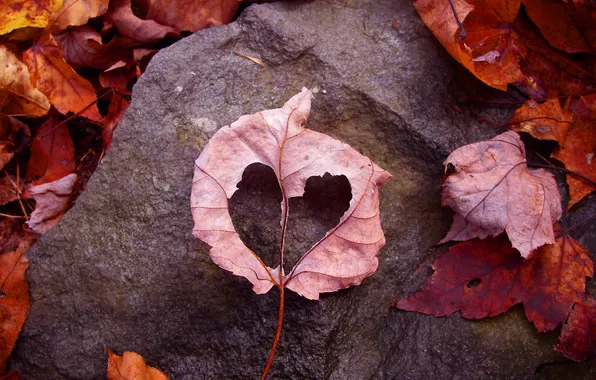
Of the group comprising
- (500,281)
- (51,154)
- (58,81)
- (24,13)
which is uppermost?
(24,13)

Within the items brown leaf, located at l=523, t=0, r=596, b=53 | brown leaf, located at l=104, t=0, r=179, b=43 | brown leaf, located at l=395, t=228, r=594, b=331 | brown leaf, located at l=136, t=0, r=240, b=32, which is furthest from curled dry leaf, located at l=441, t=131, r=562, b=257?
brown leaf, located at l=104, t=0, r=179, b=43

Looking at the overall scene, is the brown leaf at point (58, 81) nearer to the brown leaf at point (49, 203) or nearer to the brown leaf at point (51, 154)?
the brown leaf at point (51, 154)

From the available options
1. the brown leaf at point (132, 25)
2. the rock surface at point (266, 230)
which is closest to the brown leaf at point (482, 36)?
the rock surface at point (266, 230)

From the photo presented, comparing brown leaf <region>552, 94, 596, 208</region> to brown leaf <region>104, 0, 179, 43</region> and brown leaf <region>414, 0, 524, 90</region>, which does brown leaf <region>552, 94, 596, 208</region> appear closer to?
brown leaf <region>414, 0, 524, 90</region>

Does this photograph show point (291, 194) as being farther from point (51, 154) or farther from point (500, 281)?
point (51, 154)

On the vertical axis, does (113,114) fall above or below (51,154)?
above

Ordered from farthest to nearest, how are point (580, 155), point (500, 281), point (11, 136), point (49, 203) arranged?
point (11, 136) < point (49, 203) < point (580, 155) < point (500, 281)

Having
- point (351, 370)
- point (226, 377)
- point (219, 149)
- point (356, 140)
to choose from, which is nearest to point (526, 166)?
point (356, 140)

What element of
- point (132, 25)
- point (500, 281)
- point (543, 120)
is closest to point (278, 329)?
point (500, 281)
